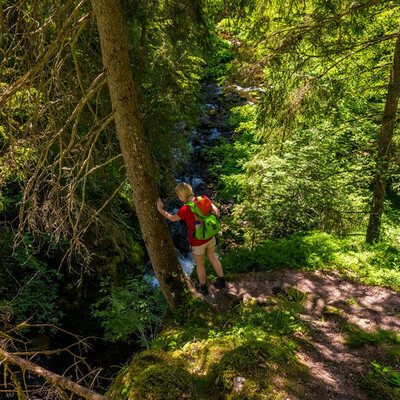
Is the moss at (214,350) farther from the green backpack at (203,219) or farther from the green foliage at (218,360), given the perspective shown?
the green backpack at (203,219)

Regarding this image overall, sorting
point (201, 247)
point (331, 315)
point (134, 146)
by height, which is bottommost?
point (331, 315)

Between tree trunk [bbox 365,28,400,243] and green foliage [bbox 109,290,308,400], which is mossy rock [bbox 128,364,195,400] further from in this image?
tree trunk [bbox 365,28,400,243]

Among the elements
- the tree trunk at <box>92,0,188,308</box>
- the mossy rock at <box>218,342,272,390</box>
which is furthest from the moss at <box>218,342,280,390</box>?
the tree trunk at <box>92,0,188,308</box>

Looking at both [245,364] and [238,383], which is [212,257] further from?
[238,383]

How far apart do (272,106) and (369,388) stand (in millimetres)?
5409

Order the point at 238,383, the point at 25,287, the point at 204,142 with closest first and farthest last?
the point at 238,383
the point at 25,287
the point at 204,142

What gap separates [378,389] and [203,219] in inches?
113

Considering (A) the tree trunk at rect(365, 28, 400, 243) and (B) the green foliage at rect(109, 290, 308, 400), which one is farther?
(A) the tree trunk at rect(365, 28, 400, 243)

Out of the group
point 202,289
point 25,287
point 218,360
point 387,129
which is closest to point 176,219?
point 202,289

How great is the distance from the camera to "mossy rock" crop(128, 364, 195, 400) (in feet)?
7.26

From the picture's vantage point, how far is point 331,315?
452cm

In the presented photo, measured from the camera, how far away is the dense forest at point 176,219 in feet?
9.49

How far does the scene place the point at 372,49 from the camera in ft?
22.0

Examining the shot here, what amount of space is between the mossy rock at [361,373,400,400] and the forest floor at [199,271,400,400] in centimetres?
7
